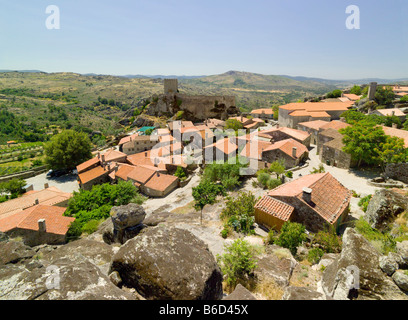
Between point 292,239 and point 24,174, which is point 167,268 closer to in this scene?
point 292,239

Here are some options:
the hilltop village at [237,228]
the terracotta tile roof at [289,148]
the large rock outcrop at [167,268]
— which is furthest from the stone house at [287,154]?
the large rock outcrop at [167,268]

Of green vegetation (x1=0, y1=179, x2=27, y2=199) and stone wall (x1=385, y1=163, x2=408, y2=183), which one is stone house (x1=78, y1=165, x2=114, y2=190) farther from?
stone wall (x1=385, y1=163, x2=408, y2=183)

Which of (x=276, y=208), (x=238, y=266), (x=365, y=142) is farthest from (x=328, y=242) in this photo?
(x=365, y=142)

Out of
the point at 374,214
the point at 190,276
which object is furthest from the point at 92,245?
the point at 374,214

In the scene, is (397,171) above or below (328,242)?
above

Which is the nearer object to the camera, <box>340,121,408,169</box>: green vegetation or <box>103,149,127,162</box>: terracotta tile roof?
<box>340,121,408,169</box>: green vegetation

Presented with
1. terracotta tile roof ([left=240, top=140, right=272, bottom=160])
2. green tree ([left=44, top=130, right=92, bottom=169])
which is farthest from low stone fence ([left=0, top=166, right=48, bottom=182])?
terracotta tile roof ([left=240, top=140, right=272, bottom=160])
